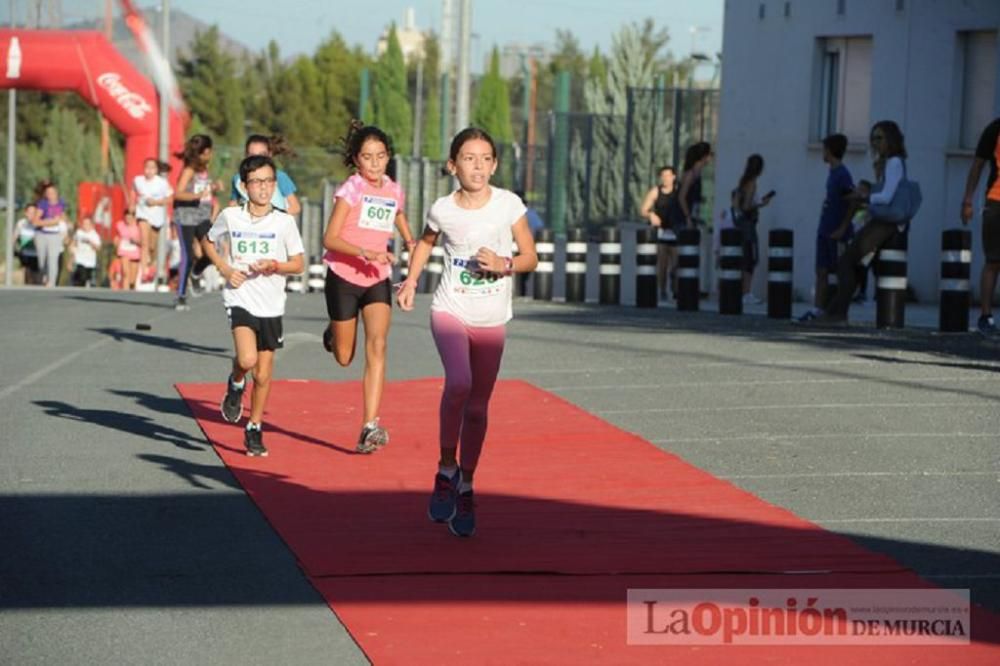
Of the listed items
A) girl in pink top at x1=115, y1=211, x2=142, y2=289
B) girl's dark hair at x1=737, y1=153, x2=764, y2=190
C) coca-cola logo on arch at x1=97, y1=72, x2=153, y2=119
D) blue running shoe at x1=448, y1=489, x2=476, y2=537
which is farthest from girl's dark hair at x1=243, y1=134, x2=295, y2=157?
coca-cola logo on arch at x1=97, y1=72, x2=153, y2=119

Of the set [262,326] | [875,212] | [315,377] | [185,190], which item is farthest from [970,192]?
[262,326]

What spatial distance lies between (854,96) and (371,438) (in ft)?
64.5

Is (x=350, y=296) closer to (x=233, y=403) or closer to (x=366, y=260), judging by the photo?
(x=366, y=260)

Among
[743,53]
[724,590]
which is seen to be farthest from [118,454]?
[743,53]

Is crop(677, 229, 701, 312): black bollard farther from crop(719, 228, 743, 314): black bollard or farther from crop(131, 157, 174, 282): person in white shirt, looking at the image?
crop(131, 157, 174, 282): person in white shirt

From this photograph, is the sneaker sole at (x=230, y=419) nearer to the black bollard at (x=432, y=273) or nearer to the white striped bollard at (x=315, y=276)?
the black bollard at (x=432, y=273)

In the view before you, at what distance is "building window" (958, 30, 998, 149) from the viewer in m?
27.1

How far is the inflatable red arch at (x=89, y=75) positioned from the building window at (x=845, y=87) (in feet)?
41.2

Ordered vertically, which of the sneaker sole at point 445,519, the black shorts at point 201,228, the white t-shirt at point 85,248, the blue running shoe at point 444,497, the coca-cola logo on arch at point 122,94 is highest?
the coca-cola logo on arch at point 122,94

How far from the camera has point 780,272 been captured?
22.7 m

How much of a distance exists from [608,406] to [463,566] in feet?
19.3

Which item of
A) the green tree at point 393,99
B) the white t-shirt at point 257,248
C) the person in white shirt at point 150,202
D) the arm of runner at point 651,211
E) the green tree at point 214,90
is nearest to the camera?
the white t-shirt at point 257,248

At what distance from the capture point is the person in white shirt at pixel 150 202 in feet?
93.7

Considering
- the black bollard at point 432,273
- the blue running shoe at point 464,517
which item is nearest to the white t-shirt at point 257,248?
the blue running shoe at point 464,517
